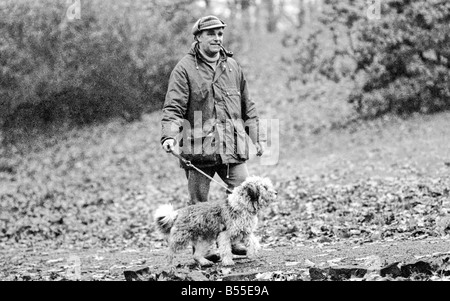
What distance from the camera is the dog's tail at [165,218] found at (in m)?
7.07

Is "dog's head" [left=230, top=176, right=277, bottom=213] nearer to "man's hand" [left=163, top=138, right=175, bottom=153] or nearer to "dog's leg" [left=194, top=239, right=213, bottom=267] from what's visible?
"dog's leg" [left=194, top=239, right=213, bottom=267]

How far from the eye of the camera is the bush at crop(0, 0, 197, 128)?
19.7m

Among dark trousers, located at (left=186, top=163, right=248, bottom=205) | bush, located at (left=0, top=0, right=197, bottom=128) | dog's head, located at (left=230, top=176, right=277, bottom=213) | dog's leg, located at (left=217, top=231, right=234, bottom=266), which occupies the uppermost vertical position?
bush, located at (left=0, top=0, right=197, bottom=128)

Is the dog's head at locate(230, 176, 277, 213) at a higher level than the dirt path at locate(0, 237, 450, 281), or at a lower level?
higher

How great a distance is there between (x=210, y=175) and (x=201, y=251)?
2.63 ft

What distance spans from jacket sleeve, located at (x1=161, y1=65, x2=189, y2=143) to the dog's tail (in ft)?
2.42

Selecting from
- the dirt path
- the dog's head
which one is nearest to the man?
the dog's head

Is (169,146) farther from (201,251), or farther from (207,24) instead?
(207,24)

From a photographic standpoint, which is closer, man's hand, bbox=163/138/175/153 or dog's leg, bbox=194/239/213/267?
man's hand, bbox=163/138/175/153

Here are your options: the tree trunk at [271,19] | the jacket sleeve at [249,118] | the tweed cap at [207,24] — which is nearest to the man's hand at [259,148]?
the jacket sleeve at [249,118]

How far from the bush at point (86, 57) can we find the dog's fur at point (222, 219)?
1371cm

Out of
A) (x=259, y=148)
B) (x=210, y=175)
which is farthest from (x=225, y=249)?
(x=259, y=148)

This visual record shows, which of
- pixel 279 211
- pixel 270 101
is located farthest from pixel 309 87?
pixel 279 211
